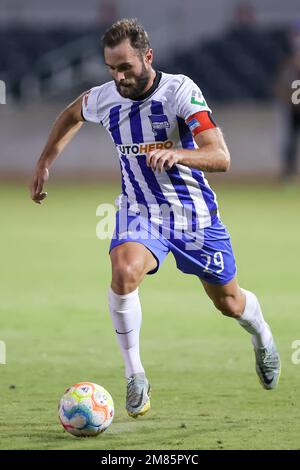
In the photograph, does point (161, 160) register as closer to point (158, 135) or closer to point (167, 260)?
point (158, 135)

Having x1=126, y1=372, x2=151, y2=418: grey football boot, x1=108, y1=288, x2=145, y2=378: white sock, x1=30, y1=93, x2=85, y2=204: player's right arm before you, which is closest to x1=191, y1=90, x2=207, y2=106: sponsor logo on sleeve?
x1=30, y1=93, x2=85, y2=204: player's right arm

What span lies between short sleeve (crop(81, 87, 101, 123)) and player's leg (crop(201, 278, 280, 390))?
44.2 inches

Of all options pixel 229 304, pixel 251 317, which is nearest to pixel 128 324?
pixel 229 304

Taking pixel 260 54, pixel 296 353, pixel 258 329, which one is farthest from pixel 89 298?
pixel 260 54

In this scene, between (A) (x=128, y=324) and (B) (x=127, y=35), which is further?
(A) (x=128, y=324)

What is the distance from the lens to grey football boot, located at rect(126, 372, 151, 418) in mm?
5895

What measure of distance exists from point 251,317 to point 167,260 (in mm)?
5970

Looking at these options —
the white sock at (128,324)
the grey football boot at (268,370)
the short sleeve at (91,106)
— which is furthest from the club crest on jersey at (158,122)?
the grey football boot at (268,370)

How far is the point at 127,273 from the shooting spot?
19.5ft

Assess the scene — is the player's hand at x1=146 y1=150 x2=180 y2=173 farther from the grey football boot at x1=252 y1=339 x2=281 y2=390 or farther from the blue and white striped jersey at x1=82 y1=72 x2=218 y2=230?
the grey football boot at x1=252 y1=339 x2=281 y2=390

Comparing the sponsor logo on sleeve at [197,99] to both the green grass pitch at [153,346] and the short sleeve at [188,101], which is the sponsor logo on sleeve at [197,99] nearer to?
the short sleeve at [188,101]

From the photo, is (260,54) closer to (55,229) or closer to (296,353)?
(55,229)

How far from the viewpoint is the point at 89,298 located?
10.0 metres

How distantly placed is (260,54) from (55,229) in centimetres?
1460
